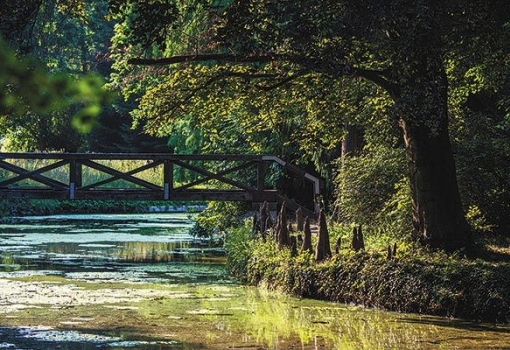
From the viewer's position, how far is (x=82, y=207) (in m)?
40.1

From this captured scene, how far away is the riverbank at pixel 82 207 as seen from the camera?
3700cm

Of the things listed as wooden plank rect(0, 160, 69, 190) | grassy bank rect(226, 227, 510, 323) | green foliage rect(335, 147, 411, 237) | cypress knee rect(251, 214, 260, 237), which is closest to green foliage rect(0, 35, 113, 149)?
grassy bank rect(226, 227, 510, 323)

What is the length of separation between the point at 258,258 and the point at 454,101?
514cm

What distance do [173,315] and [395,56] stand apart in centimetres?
462

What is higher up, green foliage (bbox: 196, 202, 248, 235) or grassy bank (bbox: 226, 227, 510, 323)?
green foliage (bbox: 196, 202, 248, 235)

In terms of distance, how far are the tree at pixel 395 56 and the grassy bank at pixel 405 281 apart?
48.1 inches

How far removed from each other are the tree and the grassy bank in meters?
1.22

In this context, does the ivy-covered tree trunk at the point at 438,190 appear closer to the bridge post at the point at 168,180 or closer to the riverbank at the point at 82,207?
the bridge post at the point at 168,180

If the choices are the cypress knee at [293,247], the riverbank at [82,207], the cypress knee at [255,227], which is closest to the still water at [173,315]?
the cypress knee at [293,247]

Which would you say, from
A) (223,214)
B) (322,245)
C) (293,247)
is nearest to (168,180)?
(223,214)

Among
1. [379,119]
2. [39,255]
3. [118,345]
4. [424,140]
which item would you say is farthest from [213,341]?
[39,255]

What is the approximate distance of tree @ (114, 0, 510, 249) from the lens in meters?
12.8

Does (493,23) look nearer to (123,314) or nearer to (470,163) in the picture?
(470,163)

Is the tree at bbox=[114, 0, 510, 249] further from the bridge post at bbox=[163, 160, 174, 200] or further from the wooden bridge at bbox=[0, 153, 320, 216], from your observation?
the wooden bridge at bbox=[0, 153, 320, 216]
